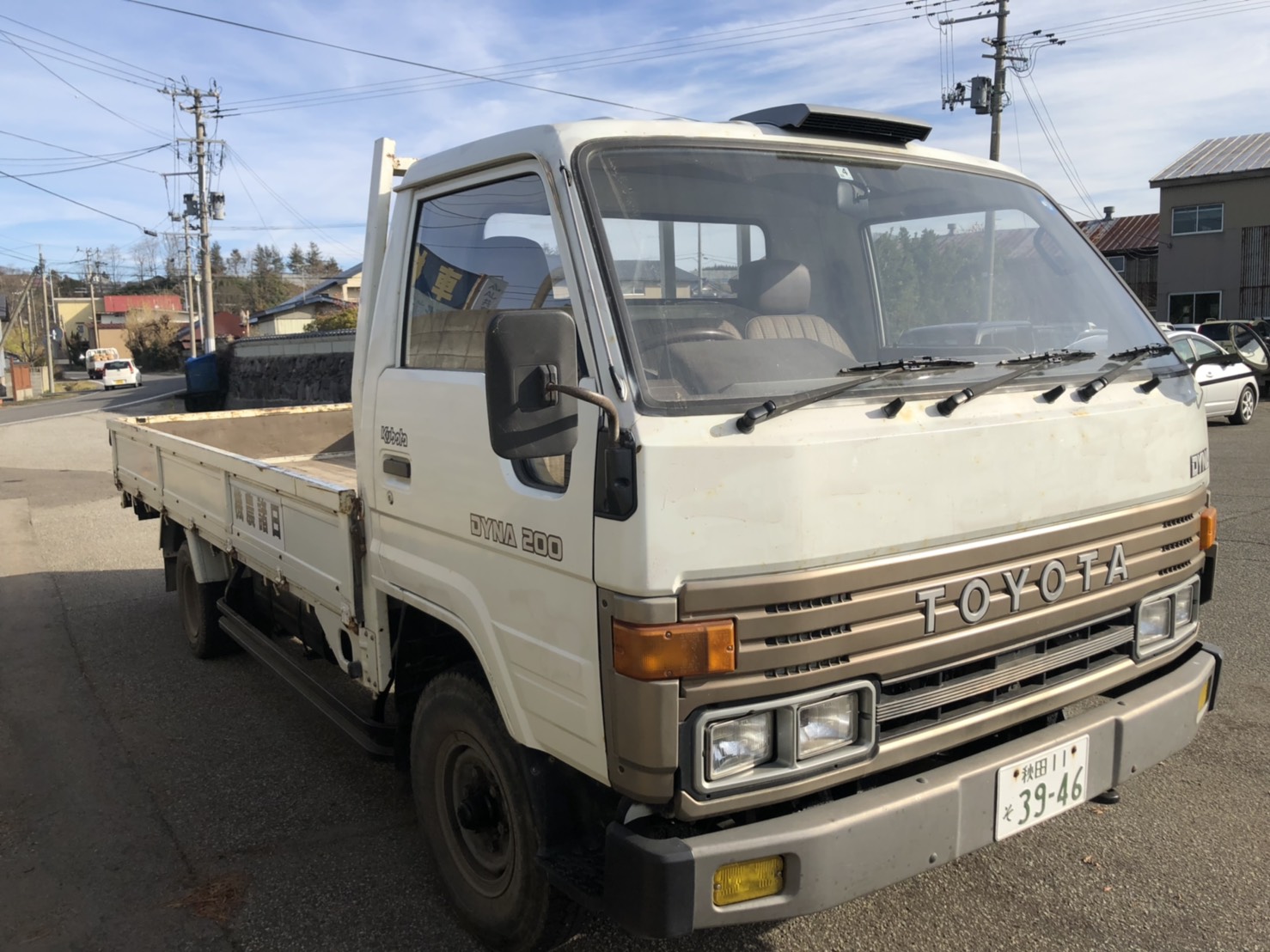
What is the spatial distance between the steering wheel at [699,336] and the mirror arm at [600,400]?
1.07 ft

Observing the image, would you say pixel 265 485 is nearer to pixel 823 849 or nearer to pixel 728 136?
pixel 728 136

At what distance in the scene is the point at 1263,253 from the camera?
31047mm

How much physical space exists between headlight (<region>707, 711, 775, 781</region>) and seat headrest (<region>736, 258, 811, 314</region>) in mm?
1200

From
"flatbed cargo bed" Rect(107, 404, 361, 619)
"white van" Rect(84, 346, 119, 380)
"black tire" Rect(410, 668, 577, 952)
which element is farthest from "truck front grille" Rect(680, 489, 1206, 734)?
"white van" Rect(84, 346, 119, 380)

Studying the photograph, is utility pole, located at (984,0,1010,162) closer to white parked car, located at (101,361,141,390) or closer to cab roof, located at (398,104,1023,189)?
cab roof, located at (398,104,1023,189)

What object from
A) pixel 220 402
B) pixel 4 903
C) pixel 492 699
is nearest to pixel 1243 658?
pixel 492 699

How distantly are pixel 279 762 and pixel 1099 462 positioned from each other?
3621 mm

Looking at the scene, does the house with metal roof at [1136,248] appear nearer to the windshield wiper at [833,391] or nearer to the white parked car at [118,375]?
the windshield wiper at [833,391]

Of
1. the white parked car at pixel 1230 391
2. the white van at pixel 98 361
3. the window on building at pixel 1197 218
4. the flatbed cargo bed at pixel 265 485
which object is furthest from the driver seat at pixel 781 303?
the white van at pixel 98 361

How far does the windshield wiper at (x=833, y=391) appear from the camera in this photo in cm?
221

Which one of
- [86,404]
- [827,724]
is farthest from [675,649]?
[86,404]

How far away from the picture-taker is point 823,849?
2229 millimetres

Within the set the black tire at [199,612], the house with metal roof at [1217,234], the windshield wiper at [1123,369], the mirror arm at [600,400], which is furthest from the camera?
the house with metal roof at [1217,234]

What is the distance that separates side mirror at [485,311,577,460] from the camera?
2.17m
